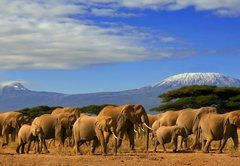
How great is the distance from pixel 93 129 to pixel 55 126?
3.00 meters

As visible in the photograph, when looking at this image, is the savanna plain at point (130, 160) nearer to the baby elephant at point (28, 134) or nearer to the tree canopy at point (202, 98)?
the baby elephant at point (28, 134)

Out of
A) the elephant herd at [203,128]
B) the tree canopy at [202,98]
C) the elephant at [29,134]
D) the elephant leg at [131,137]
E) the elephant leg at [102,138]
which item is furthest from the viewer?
the tree canopy at [202,98]

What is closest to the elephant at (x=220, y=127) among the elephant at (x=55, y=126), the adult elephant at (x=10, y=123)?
the elephant at (x=55, y=126)

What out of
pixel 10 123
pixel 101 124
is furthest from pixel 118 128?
pixel 10 123

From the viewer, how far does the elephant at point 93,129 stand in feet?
69.7

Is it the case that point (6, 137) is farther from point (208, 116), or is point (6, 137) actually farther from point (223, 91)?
point (223, 91)

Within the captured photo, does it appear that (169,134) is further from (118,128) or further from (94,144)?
(94,144)

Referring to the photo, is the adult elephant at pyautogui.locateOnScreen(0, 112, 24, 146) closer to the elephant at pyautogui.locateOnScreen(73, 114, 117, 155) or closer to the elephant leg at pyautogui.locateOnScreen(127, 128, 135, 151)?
the elephant at pyautogui.locateOnScreen(73, 114, 117, 155)

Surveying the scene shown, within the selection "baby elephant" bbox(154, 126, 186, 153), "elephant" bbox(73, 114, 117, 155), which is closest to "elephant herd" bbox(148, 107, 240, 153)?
"baby elephant" bbox(154, 126, 186, 153)

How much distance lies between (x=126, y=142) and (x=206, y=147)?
7.04 metres

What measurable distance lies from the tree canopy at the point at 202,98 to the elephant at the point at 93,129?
2897 centimetres

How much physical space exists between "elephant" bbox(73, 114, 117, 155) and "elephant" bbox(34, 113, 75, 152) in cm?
183

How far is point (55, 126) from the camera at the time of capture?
24.2m

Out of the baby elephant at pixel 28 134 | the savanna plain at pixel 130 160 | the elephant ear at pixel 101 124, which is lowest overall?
the savanna plain at pixel 130 160
